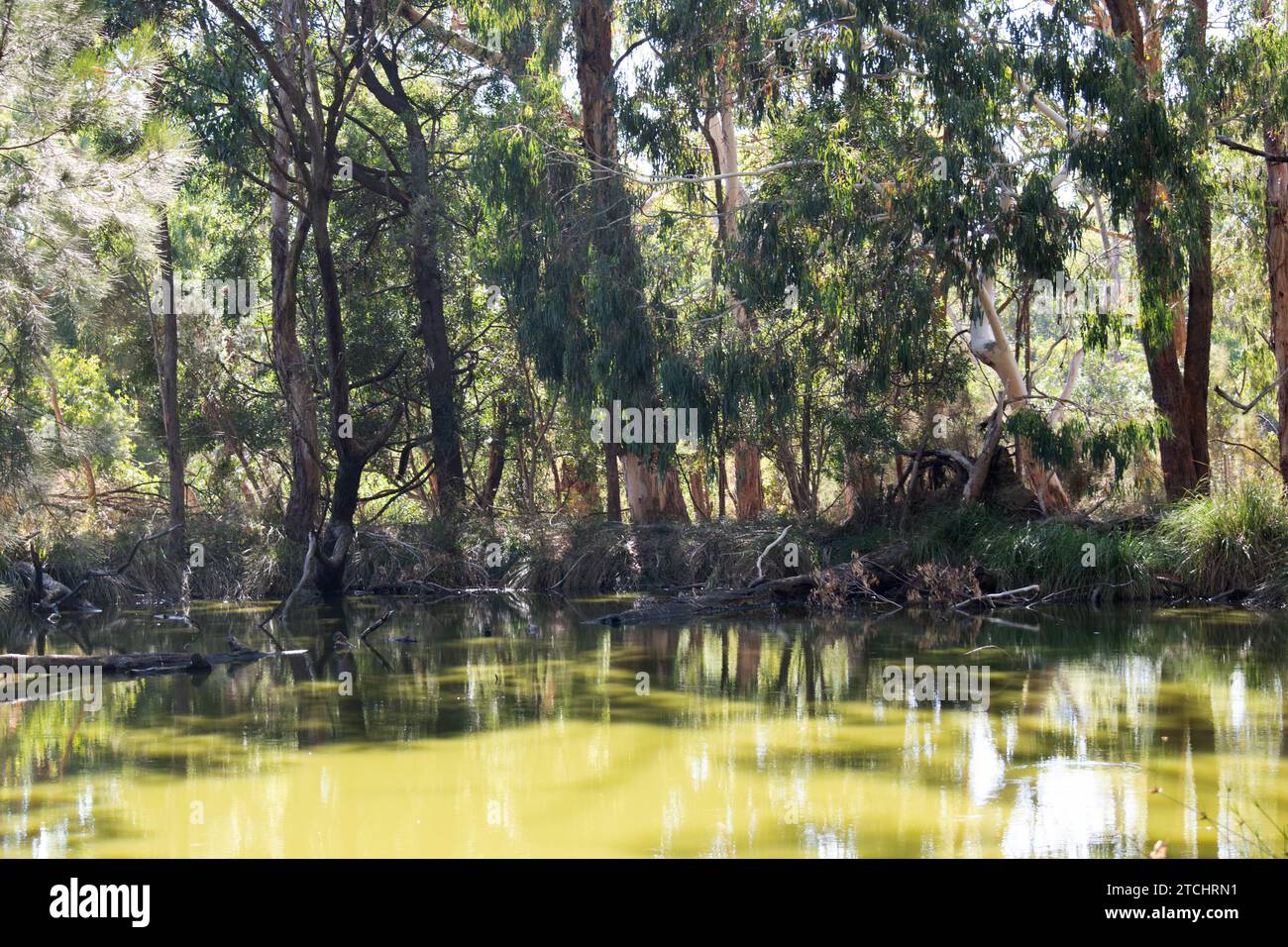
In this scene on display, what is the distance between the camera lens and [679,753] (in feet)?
23.4

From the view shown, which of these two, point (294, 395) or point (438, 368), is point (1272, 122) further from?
point (294, 395)

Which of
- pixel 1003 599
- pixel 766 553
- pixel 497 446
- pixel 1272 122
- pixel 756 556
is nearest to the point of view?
pixel 1003 599

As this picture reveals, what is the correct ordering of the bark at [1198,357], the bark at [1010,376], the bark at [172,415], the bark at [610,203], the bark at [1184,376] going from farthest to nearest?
the bark at [172,415] < the bark at [610,203] < the bark at [1010,376] < the bark at [1198,357] < the bark at [1184,376]

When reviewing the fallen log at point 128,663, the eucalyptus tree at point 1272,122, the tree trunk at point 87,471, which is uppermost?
the eucalyptus tree at point 1272,122

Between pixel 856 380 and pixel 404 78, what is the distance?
956 centimetres

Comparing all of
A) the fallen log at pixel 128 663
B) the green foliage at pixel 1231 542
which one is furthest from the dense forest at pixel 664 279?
the fallen log at pixel 128 663

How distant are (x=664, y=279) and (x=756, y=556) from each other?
155 inches

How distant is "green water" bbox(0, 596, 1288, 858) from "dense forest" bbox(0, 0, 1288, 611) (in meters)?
3.75

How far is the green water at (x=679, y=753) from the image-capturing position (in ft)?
17.9

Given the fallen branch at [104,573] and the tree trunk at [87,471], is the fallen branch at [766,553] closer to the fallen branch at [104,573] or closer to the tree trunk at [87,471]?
the tree trunk at [87,471]

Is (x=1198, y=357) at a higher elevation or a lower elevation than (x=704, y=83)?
lower

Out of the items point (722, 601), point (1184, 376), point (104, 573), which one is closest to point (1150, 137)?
point (1184, 376)

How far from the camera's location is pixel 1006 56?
14.9 metres

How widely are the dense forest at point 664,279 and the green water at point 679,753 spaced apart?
12.3 feet
